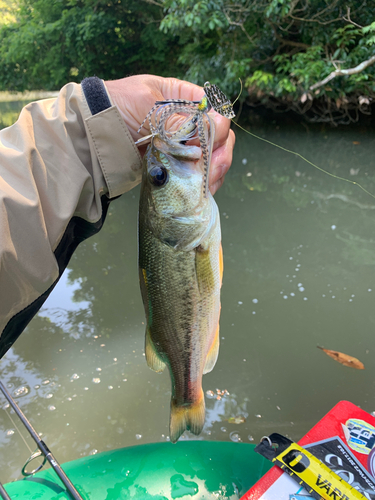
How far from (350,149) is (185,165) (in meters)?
7.17

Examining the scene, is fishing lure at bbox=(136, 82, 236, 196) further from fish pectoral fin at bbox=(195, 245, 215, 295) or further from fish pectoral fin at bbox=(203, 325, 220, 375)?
fish pectoral fin at bbox=(203, 325, 220, 375)

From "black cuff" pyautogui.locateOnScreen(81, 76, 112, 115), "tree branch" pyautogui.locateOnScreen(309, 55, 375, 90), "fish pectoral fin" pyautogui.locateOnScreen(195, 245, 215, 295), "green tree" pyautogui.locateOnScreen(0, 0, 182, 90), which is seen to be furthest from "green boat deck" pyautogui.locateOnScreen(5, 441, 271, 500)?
"green tree" pyautogui.locateOnScreen(0, 0, 182, 90)

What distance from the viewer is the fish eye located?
1024 mm

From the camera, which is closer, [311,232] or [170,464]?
[170,464]

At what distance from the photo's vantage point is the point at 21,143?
3.44 ft

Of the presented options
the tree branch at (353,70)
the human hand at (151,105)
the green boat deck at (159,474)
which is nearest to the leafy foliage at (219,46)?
the tree branch at (353,70)

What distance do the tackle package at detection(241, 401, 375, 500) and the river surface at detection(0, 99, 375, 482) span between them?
654 mm

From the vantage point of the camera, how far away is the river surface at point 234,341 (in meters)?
2.22

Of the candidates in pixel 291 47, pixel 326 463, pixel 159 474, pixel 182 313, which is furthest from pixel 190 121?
pixel 291 47

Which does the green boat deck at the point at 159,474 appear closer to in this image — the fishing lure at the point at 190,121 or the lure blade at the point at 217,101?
the fishing lure at the point at 190,121

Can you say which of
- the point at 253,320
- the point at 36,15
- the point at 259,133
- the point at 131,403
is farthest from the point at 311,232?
the point at 36,15

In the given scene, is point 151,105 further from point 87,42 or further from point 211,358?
point 87,42

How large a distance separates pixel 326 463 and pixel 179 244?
1.08 m

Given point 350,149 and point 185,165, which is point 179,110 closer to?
point 185,165
